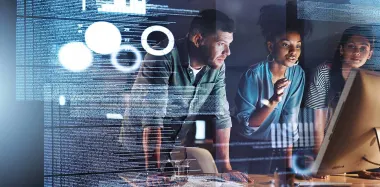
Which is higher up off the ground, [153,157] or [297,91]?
[297,91]

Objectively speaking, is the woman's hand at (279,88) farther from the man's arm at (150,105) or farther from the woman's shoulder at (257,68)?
the man's arm at (150,105)

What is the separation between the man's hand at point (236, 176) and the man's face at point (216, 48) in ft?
1.41

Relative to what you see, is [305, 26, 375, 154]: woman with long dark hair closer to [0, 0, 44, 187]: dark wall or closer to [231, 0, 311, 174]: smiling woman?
[231, 0, 311, 174]: smiling woman

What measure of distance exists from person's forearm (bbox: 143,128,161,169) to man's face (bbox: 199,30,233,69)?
0.37m

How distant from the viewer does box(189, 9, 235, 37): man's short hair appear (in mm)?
1857

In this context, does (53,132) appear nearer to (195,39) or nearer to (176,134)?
(176,134)

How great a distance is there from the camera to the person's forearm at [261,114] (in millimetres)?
1989

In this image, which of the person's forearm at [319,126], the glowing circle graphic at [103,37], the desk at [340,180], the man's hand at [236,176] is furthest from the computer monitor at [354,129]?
the glowing circle graphic at [103,37]

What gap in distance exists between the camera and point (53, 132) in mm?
1595

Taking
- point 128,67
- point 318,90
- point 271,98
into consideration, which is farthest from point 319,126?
point 128,67

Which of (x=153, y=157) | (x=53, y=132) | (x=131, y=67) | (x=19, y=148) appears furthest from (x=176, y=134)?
(x=19, y=148)

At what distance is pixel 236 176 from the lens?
6.25 feet

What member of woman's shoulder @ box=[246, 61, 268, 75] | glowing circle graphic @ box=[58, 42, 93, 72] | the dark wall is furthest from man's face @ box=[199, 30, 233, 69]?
the dark wall

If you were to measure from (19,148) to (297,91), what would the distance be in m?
1.18
